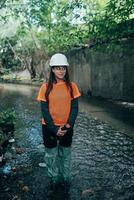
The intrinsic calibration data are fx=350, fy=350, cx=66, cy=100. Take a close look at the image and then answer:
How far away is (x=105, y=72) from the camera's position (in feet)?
54.2

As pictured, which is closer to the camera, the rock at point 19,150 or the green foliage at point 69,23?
the rock at point 19,150

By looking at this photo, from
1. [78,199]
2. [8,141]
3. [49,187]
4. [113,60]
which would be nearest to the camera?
[78,199]

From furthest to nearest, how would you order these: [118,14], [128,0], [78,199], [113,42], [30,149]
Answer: [113,42] < [118,14] < [128,0] < [30,149] < [78,199]

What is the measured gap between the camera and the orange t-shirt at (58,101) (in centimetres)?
520

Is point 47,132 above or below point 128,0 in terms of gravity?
below

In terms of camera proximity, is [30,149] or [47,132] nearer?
[47,132]

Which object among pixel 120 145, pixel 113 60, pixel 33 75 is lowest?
pixel 33 75

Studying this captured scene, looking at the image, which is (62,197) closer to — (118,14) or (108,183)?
(108,183)

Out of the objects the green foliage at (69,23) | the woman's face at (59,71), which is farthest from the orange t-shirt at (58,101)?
the green foliage at (69,23)

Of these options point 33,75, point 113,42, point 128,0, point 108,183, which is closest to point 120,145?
point 108,183

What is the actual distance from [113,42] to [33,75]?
22.7 metres

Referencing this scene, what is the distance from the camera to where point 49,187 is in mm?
5566

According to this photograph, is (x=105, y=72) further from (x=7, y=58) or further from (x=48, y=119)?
(x=7, y=58)

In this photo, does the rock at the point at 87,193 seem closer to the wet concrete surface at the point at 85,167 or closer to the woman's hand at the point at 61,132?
the wet concrete surface at the point at 85,167
